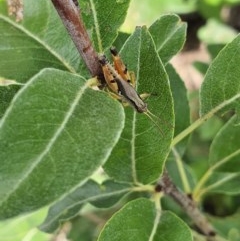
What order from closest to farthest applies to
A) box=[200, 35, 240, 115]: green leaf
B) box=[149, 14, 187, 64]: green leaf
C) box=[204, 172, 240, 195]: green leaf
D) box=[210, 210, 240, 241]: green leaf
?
1. box=[200, 35, 240, 115]: green leaf
2. box=[149, 14, 187, 64]: green leaf
3. box=[204, 172, 240, 195]: green leaf
4. box=[210, 210, 240, 241]: green leaf

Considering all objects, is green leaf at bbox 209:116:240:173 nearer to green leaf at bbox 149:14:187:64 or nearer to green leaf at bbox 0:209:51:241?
green leaf at bbox 149:14:187:64

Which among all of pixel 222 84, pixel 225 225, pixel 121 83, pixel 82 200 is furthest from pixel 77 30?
pixel 225 225

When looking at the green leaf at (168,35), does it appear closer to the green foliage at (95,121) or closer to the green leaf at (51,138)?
the green foliage at (95,121)

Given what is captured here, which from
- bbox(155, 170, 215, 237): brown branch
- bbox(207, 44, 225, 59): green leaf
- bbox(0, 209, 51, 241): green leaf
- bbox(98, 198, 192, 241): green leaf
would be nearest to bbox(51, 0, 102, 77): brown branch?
bbox(98, 198, 192, 241): green leaf

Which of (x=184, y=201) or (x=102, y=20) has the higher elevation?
(x=102, y=20)

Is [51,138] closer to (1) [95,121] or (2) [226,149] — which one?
(1) [95,121]
